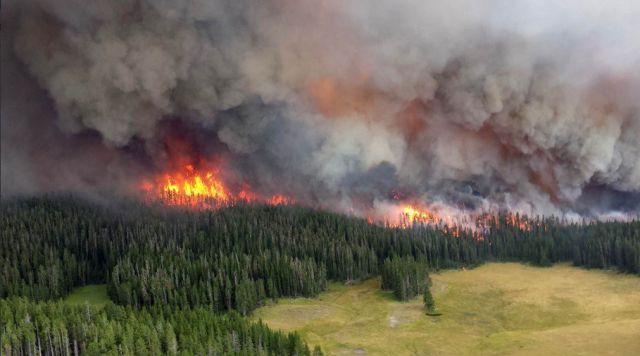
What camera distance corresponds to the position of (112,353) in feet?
359

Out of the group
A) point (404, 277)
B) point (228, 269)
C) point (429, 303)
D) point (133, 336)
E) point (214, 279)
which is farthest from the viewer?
point (228, 269)

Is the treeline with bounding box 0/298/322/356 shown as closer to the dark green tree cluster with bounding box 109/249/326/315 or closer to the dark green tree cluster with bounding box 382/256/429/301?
the dark green tree cluster with bounding box 109/249/326/315

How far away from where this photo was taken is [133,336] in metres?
117

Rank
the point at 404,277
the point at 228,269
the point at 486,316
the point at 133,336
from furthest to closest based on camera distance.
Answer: the point at 228,269 → the point at 404,277 → the point at 486,316 → the point at 133,336

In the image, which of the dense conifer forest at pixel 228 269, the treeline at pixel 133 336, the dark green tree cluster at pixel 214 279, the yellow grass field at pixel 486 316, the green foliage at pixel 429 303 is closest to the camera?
the treeline at pixel 133 336

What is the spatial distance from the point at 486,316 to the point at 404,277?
22.4m

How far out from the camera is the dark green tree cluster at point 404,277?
158m

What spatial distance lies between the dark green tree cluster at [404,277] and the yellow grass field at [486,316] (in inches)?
105

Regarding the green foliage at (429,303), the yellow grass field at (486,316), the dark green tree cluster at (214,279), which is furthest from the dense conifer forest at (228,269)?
the green foliage at (429,303)

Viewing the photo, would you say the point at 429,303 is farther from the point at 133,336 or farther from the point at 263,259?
the point at 133,336

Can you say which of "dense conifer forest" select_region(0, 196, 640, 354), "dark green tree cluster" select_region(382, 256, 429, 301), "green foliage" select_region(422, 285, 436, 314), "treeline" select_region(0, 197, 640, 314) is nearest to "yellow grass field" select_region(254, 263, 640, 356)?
"green foliage" select_region(422, 285, 436, 314)

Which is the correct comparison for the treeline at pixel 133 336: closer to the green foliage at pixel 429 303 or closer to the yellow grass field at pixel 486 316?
the yellow grass field at pixel 486 316

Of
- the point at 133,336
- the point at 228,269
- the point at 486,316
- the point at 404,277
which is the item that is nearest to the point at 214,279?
the point at 228,269

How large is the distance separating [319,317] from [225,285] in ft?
81.8
